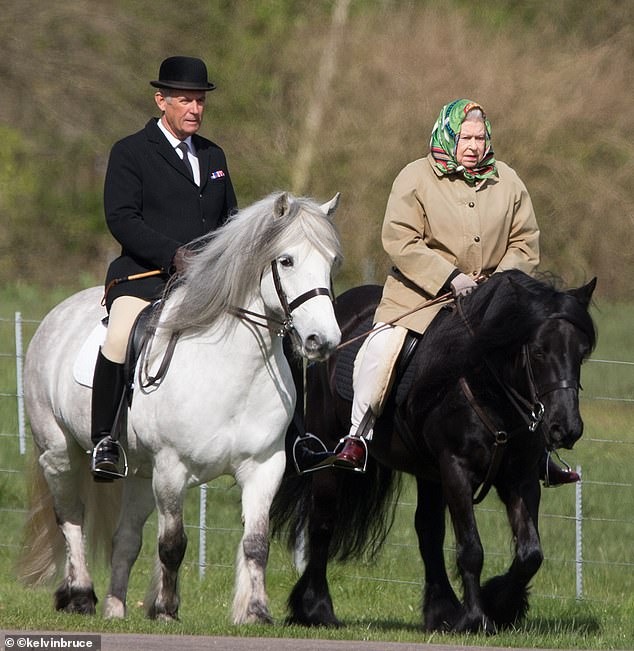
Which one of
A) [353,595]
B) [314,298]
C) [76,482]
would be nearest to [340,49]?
[353,595]

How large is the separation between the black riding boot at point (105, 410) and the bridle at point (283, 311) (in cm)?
88

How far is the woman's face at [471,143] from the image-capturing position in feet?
26.5

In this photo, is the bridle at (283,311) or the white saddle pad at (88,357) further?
the white saddle pad at (88,357)

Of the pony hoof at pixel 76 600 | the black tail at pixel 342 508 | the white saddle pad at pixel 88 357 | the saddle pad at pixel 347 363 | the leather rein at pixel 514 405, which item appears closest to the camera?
the leather rein at pixel 514 405

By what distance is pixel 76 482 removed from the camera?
874 cm

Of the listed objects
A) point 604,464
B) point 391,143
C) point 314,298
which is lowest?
point 604,464

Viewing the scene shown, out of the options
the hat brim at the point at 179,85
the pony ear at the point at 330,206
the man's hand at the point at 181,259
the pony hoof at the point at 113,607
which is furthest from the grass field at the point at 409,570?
the hat brim at the point at 179,85

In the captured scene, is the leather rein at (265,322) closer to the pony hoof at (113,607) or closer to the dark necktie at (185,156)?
the dark necktie at (185,156)

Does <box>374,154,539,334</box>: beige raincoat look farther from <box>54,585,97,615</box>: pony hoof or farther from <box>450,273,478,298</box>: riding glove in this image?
<box>54,585,97,615</box>: pony hoof

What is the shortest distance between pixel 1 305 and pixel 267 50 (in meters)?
6.90

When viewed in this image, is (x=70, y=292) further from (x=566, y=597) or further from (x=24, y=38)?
(x=566, y=597)

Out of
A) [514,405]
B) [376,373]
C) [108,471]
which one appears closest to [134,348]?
[108,471]

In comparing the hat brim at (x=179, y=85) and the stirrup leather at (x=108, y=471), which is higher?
the hat brim at (x=179, y=85)

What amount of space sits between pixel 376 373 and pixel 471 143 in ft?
4.80
